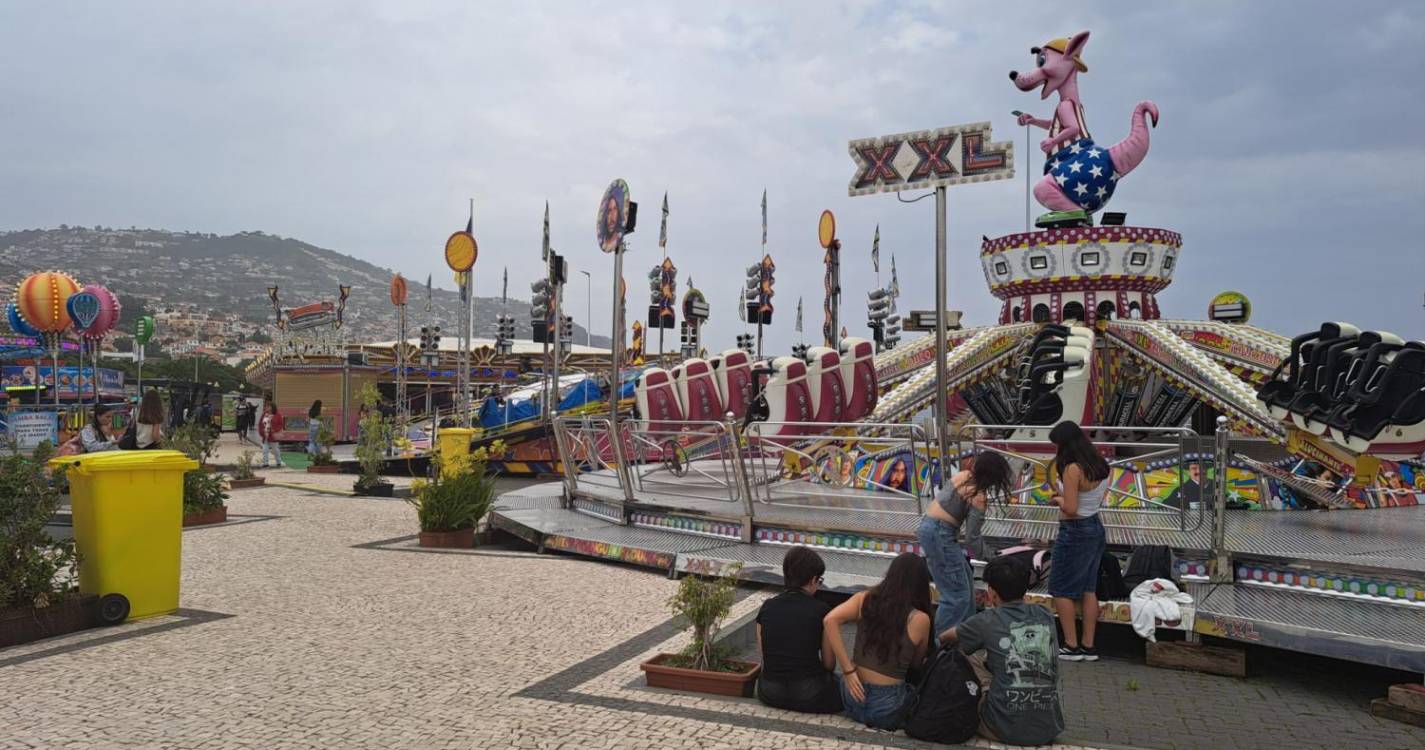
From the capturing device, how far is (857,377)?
14.1 meters

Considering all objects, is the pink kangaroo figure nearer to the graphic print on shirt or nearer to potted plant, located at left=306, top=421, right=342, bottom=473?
the graphic print on shirt

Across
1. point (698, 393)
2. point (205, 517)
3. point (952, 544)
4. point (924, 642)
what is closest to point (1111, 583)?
point (952, 544)

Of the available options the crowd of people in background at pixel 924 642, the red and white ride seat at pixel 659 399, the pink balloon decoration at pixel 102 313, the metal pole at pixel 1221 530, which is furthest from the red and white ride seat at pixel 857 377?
the pink balloon decoration at pixel 102 313

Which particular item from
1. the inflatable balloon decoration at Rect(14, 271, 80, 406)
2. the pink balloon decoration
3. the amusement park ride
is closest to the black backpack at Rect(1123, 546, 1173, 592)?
the amusement park ride

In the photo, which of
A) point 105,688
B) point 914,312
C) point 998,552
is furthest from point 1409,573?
point 914,312

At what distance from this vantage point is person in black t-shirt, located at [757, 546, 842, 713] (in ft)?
16.5

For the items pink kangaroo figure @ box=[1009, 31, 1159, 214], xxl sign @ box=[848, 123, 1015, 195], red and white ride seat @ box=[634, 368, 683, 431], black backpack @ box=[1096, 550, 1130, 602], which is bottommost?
black backpack @ box=[1096, 550, 1130, 602]

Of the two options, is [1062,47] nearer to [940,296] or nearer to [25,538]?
[940,296]

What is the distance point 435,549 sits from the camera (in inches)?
428

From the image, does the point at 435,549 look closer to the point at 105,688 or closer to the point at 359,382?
the point at 105,688

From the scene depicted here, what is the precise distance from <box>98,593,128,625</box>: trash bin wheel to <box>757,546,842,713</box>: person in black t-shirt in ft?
15.9

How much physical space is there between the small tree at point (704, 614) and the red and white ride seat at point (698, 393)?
28.6 ft

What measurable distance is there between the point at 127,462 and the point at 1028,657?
6.27 meters

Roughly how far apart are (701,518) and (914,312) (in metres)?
12.6
